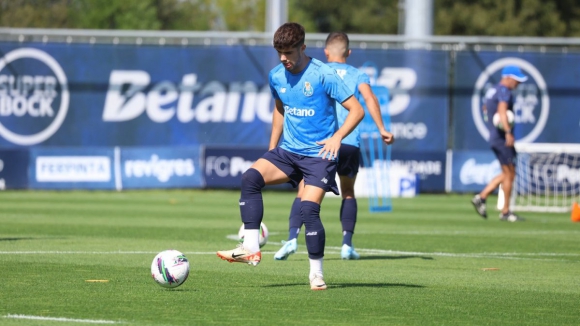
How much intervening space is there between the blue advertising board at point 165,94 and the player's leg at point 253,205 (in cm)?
1731

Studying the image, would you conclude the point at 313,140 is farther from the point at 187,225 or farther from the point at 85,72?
the point at 85,72

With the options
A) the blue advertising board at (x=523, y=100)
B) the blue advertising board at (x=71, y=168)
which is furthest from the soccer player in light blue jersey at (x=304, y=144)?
the blue advertising board at (x=523, y=100)

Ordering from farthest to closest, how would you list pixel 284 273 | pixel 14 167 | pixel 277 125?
pixel 14 167 → pixel 284 273 → pixel 277 125

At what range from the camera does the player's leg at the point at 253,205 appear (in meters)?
8.57

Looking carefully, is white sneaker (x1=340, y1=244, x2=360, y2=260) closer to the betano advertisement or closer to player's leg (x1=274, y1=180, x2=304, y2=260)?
player's leg (x1=274, y1=180, x2=304, y2=260)

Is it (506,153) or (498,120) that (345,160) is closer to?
(498,120)

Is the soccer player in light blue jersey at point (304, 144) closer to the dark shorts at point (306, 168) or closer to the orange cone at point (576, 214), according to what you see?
the dark shorts at point (306, 168)

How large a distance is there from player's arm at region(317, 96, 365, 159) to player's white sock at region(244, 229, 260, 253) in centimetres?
82

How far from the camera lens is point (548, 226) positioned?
56.0 feet

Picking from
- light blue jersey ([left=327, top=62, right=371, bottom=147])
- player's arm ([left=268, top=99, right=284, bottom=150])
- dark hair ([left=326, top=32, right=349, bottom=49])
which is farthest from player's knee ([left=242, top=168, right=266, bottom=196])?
dark hair ([left=326, top=32, right=349, bottom=49])

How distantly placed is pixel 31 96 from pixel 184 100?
3614 millimetres

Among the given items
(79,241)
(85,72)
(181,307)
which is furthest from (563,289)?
(85,72)

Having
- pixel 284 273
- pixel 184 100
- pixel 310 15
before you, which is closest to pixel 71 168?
pixel 184 100

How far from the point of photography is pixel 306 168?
8.77 meters
